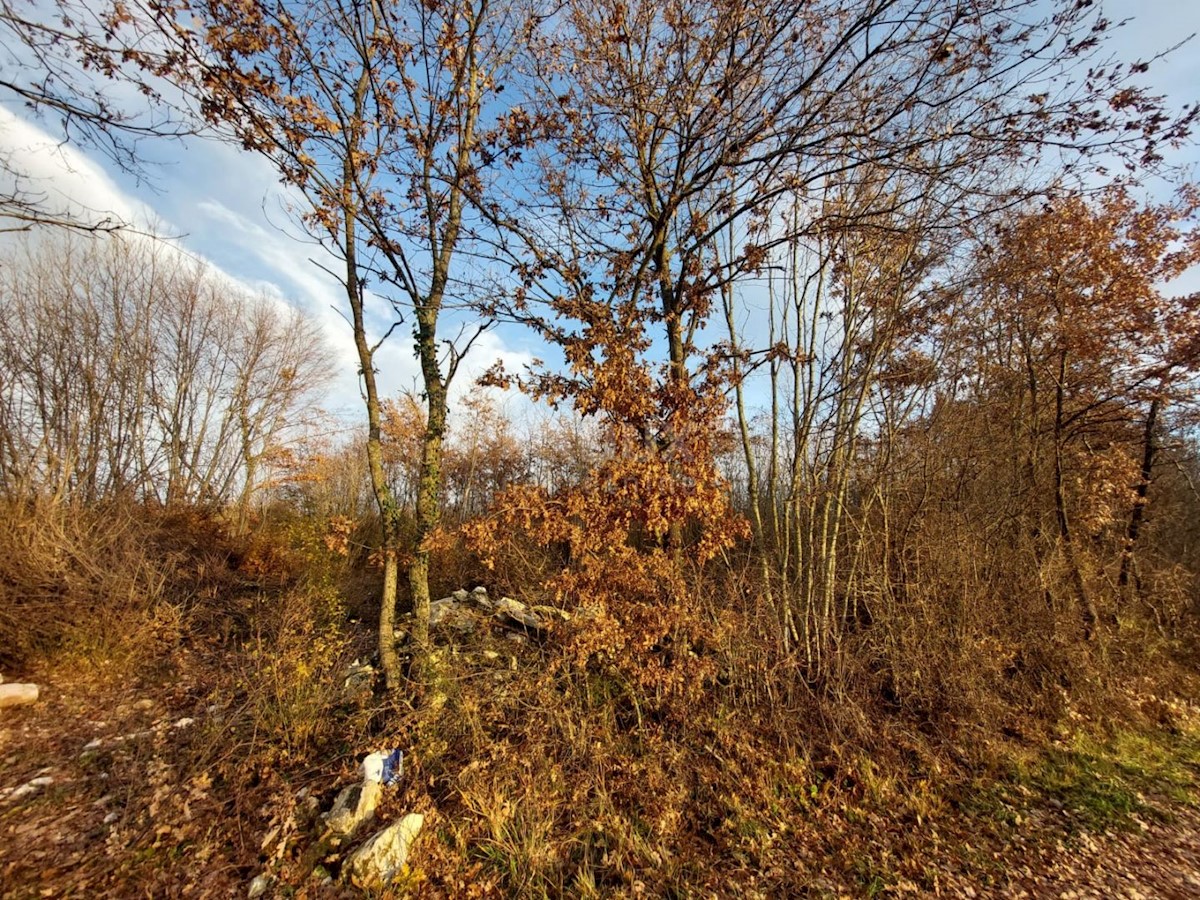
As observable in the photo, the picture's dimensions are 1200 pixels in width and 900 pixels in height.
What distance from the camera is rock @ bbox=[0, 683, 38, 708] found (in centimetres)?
454

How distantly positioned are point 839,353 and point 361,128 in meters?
5.79

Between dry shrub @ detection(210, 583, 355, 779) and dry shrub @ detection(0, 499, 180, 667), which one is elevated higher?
dry shrub @ detection(0, 499, 180, 667)

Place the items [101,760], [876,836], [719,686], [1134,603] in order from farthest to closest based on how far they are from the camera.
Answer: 1. [1134,603]
2. [719,686]
3. [101,760]
4. [876,836]

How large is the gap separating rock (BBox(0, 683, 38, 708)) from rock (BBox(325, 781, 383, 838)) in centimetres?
372

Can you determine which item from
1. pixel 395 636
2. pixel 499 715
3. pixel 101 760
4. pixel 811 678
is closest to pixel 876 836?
pixel 811 678

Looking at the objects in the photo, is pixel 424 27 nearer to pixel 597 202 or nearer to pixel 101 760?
pixel 597 202

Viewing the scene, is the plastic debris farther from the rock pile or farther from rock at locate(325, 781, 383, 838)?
the rock pile

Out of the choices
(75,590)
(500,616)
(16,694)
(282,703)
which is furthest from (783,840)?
(75,590)

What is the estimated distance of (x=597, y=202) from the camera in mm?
5422

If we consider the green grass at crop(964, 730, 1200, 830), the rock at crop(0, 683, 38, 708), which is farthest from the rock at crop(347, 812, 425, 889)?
the green grass at crop(964, 730, 1200, 830)

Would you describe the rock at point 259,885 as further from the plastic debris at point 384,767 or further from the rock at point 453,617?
the rock at point 453,617

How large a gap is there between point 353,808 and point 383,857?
0.56 metres

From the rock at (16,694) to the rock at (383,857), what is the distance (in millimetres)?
4252

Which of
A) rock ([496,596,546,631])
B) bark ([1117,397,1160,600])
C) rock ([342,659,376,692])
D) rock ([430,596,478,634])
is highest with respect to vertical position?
bark ([1117,397,1160,600])
